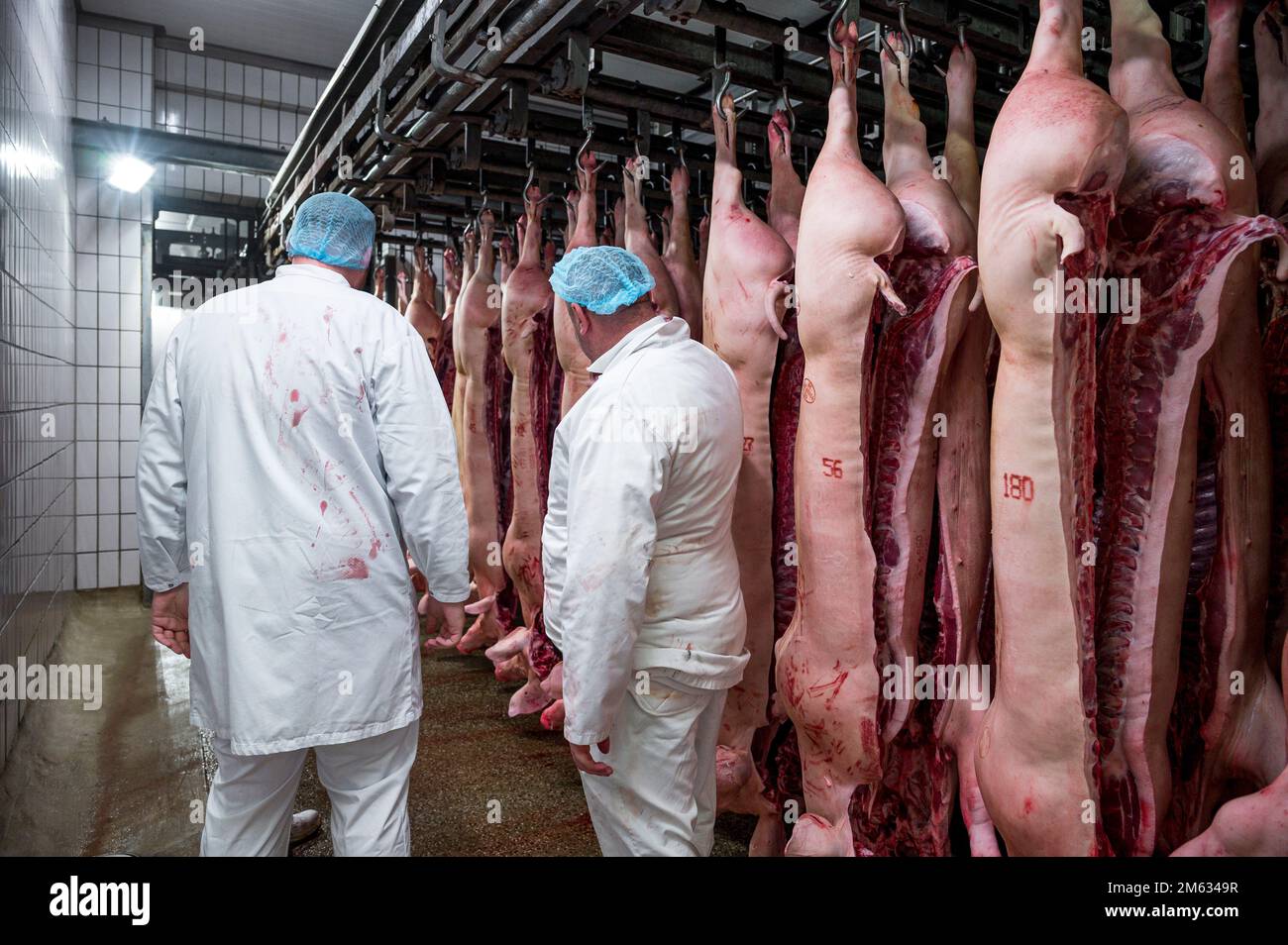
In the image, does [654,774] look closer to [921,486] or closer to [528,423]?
[921,486]

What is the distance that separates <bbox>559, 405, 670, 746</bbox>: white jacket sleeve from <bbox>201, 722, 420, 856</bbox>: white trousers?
529 millimetres

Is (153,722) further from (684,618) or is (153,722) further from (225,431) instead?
(684,618)

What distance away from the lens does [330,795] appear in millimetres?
2238

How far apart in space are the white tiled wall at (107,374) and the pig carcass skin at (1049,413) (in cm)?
755

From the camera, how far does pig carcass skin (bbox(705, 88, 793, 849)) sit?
256cm

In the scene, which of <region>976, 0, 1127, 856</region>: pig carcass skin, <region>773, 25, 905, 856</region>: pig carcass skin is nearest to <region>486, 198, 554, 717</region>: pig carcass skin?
<region>773, 25, 905, 856</region>: pig carcass skin

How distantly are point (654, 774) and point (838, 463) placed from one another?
2.93 ft

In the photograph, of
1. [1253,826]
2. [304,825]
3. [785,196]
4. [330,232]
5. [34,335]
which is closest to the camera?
[1253,826]

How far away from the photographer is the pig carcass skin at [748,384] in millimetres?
2562

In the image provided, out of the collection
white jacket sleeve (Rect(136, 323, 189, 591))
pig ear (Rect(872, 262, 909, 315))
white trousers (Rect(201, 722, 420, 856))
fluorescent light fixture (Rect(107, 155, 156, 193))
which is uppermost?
fluorescent light fixture (Rect(107, 155, 156, 193))

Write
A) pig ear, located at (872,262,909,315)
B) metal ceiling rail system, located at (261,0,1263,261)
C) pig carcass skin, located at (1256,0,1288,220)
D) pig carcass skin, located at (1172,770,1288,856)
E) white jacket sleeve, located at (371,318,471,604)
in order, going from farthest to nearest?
1. metal ceiling rail system, located at (261,0,1263,261)
2. white jacket sleeve, located at (371,318,471,604)
3. pig ear, located at (872,262,909,315)
4. pig carcass skin, located at (1256,0,1288,220)
5. pig carcass skin, located at (1172,770,1288,856)

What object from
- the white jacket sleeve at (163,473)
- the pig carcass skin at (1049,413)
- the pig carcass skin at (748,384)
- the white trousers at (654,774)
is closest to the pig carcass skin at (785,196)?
the pig carcass skin at (748,384)

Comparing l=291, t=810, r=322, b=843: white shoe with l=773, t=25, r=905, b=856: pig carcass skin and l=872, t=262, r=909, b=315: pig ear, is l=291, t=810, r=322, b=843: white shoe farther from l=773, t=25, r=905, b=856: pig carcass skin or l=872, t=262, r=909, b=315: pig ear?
l=872, t=262, r=909, b=315: pig ear

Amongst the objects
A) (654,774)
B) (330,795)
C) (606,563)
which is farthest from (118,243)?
(654,774)
